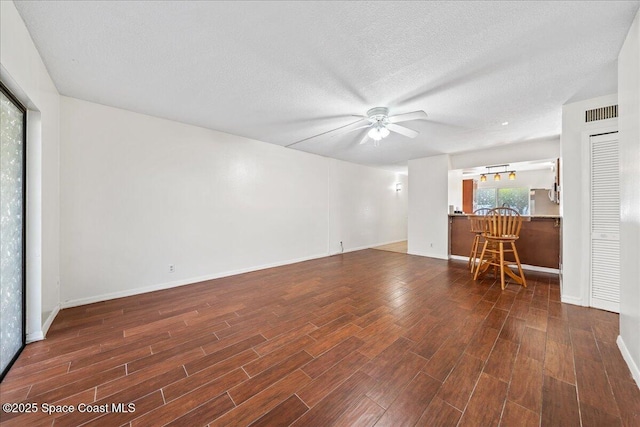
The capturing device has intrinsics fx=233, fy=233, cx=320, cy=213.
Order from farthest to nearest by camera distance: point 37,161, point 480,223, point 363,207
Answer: point 363,207 → point 480,223 → point 37,161

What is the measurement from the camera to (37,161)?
6.60 feet

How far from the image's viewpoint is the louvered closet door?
246cm

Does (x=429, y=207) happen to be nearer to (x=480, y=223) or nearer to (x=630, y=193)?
(x=480, y=223)

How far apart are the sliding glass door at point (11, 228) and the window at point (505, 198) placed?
978cm

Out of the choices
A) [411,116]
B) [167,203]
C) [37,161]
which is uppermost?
[411,116]

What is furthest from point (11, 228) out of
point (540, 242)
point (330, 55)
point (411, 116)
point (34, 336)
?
point (540, 242)

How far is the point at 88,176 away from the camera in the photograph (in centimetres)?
277

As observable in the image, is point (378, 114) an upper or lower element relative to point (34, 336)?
upper

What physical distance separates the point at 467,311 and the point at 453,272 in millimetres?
1745

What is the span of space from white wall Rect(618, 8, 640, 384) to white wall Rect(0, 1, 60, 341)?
3.98 m

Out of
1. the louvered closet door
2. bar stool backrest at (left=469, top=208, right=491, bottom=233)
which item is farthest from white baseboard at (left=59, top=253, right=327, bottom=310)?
the louvered closet door

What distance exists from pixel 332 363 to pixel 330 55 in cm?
240

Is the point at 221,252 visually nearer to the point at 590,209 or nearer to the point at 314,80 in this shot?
the point at 314,80

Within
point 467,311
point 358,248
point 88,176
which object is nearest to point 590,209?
point 467,311
